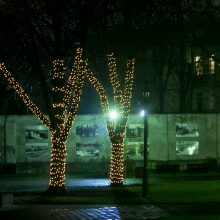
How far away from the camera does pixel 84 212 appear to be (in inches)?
935

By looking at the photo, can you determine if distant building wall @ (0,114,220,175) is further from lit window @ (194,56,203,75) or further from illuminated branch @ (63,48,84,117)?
illuminated branch @ (63,48,84,117)

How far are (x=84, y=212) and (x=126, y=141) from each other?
1089 inches

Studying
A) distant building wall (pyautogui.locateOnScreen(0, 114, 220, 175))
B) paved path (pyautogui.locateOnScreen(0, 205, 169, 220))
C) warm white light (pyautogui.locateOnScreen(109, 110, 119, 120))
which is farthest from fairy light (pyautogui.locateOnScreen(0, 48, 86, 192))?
distant building wall (pyautogui.locateOnScreen(0, 114, 220, 175))

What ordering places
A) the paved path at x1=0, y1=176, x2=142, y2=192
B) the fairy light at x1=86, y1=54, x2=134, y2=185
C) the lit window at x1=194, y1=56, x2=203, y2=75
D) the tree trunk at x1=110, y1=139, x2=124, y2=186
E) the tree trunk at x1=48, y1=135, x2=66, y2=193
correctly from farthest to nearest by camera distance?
the lit window at x1=194, y1=56, x2=203, y2=75, the paved path at x1=0, y1=176, x2=142, y2=192, the tree trunk at x1=110, y1=139, x2=124, y2=186, the fairy light at x1=86, y1=54, x2=134, y2=185, the tree trunk at x1=48, y1=135, x2=66, y2=193

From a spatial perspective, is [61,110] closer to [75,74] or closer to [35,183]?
[75,74]

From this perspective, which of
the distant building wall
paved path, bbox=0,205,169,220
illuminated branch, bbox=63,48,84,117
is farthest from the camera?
the distant building wall

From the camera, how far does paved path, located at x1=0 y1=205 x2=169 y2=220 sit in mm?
22109

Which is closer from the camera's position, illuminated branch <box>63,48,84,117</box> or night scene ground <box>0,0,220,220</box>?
night scene ground <box>0,0,220,220</box>

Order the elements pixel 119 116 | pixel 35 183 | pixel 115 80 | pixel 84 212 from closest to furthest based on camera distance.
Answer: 1. pixel 84 212
2. pixel 115 80
3. pixel 119 116
4. pixel 35 183

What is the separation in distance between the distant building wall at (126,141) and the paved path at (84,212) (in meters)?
25.0

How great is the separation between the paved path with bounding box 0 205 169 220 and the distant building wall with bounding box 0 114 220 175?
81.9 ft

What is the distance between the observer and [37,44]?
3428cm

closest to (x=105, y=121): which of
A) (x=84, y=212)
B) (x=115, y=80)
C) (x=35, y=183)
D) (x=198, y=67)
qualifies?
(x=35, y=183)

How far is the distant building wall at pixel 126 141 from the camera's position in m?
51.5
